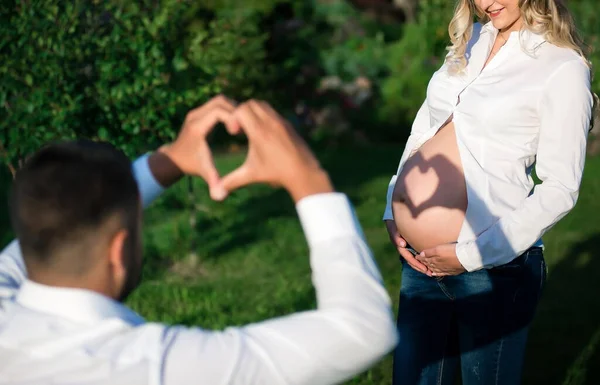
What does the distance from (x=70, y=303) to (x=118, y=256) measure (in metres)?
0.12

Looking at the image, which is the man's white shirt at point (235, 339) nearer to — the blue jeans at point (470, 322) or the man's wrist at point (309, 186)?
the man's wrist at point (309, 186)

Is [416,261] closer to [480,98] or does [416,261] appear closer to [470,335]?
[470,335]

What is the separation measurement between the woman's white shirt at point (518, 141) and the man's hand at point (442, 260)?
4 cm

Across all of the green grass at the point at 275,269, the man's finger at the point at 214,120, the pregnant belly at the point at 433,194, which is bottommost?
the green grass at the point at 275,269

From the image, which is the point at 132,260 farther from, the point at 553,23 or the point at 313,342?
the point at 553,23

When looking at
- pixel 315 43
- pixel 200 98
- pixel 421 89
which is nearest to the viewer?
pixel 200 98

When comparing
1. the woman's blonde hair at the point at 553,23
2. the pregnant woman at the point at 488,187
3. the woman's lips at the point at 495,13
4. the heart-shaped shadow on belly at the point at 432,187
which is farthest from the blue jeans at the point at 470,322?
the woman's lips at the point at 495,13

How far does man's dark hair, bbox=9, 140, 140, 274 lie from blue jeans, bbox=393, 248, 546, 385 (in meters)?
1.65

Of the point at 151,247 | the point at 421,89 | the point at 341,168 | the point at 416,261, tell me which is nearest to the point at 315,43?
the point at 421,89

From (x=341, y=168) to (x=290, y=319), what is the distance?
876 cm

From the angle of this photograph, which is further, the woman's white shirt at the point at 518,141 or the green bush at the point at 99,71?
the green bush at the point at 99,71

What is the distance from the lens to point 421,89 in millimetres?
12453

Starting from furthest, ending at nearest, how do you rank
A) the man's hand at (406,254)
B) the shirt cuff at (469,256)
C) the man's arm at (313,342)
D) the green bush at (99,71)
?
the green bush at (99,71), the man's hand at (406,254), the shirt cuff at (469,256), the man's arm at (313,342)

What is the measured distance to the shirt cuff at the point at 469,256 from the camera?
110 inches
